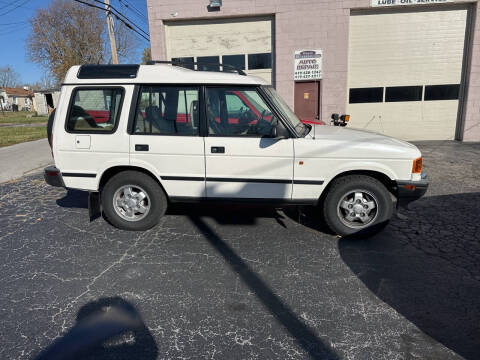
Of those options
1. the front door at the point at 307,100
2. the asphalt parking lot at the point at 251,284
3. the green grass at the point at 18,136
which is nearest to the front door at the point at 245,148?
the asphalt parking lot at the point at 251,284

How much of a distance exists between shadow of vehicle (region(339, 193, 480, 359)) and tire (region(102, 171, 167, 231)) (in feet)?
7.93

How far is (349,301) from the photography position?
297 centimetres

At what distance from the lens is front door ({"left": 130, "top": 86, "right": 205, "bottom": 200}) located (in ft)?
13.2

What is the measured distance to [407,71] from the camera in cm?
1180

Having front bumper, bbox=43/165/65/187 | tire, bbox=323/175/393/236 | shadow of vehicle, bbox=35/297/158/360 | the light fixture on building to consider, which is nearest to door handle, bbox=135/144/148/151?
front bumper, bbox=43/165/65/187

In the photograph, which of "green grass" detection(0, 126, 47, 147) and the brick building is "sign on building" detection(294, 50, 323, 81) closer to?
the brick building

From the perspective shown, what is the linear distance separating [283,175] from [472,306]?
7.23ft

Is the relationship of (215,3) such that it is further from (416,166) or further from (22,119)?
(22,119)

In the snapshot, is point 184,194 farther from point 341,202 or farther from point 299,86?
point 299,86

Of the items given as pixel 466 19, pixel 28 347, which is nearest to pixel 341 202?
pixel 28 347

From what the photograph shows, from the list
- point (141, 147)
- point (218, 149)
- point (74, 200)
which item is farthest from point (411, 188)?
point (74, 200)

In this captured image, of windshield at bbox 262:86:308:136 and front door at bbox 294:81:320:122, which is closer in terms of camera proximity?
windshield at bbox 262:86:308:136

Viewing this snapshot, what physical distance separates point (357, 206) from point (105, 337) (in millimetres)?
3072

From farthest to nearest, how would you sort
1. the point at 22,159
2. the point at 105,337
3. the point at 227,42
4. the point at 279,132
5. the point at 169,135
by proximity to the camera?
the point at 227,42, the point at 22,159, the point at 169,135, the point at 279,132, the point at 105,337
